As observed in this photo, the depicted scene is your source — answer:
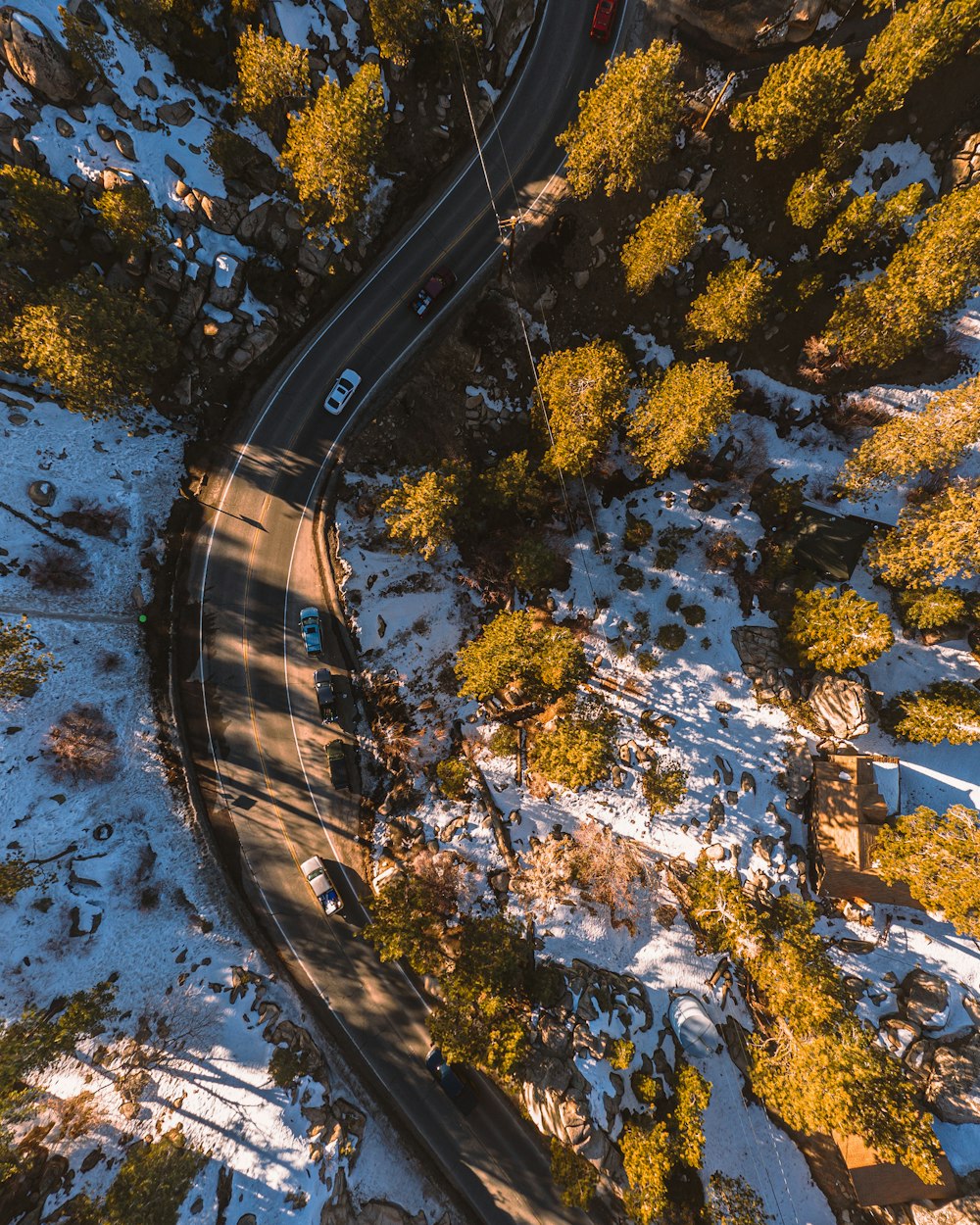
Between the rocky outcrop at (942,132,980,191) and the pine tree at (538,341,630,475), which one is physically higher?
the rocky outcrop at (942,132,980,191)

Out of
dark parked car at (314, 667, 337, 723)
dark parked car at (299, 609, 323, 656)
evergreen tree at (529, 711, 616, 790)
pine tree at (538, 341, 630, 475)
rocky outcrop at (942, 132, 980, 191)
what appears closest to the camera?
evergreen tree at (529, 711, 616, 790)

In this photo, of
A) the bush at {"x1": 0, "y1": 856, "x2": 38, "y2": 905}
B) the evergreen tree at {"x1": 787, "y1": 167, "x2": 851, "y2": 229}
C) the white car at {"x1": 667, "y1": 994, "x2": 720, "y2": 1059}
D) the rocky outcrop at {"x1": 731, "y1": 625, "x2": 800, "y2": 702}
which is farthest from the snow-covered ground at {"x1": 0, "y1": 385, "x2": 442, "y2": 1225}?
the evergreen tree at {"x1": 787, "y1": 167, "x2": 851, "y2": 229}

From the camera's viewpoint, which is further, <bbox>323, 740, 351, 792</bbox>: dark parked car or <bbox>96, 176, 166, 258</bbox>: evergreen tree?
<bbox>323, 740, 351, 792</bbox>: dark parked car

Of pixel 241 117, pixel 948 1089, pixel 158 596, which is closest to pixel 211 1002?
pixel 158 596

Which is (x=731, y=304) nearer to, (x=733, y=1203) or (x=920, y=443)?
(x=920, y=443)

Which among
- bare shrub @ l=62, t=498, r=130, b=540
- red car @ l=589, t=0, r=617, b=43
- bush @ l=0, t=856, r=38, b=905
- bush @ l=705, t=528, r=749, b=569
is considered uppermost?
red car @ l=589, t=0, r=617, b=43

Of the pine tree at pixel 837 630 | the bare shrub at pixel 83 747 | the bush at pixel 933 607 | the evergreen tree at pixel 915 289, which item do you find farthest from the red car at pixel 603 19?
the bare shrub at pixel 83 747

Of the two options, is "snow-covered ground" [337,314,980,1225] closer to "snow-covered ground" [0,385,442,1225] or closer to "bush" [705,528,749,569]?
"bush" [705,528,749,569]

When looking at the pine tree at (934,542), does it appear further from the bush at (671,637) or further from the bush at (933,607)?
the bush at (671,637)
